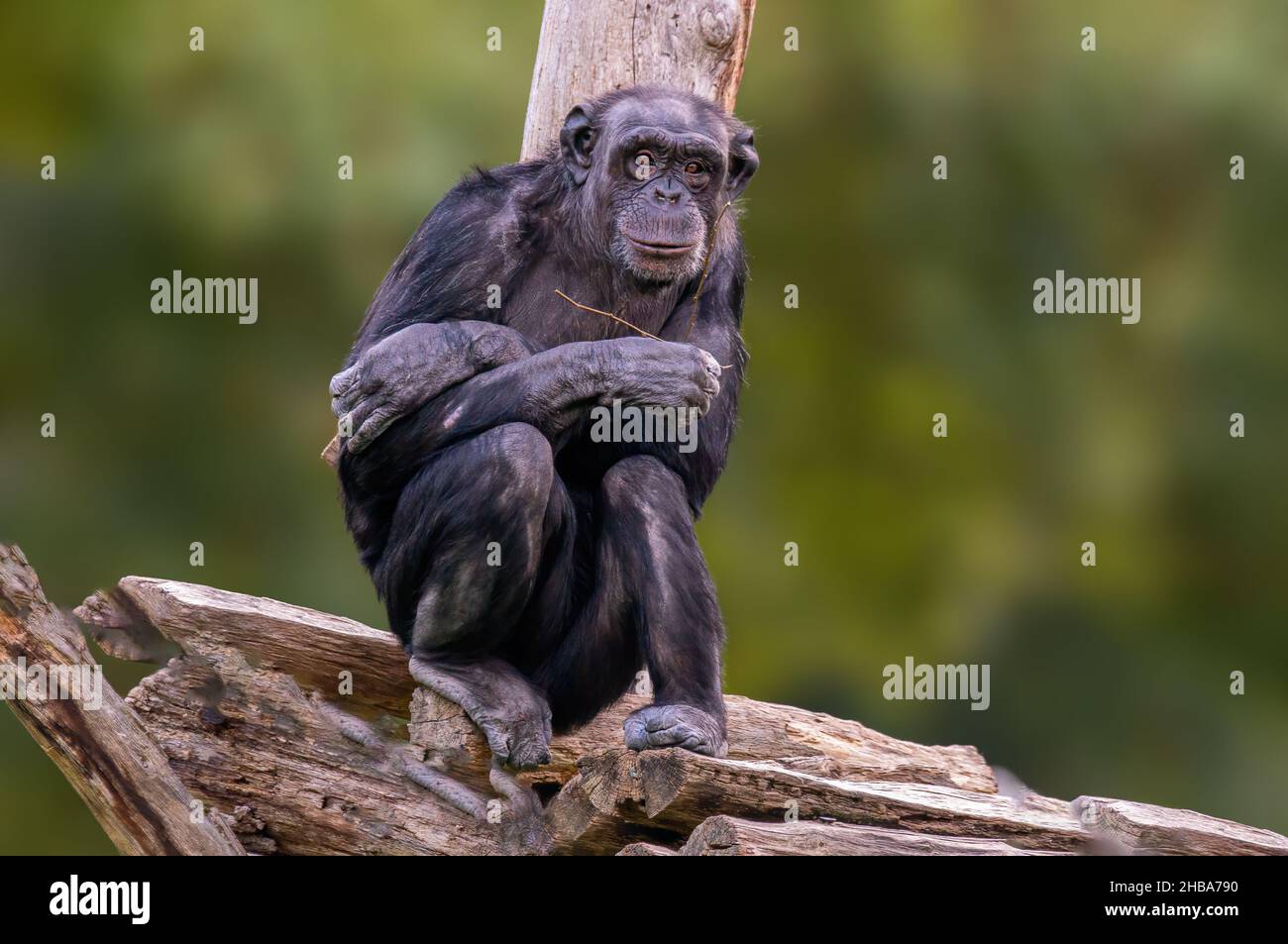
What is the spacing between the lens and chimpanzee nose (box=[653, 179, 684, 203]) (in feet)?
18.8

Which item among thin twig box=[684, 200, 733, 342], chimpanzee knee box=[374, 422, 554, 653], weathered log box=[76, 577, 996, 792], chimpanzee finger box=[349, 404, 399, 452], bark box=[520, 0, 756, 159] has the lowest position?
weathered log box=[76, 577, 996, 792]

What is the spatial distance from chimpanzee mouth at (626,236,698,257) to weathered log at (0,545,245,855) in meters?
2.44

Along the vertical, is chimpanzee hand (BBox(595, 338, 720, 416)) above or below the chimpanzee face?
below

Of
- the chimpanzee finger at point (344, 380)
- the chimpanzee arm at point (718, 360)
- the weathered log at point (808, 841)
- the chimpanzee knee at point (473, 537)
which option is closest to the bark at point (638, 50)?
the chimpanzee arm at point (718, 360)

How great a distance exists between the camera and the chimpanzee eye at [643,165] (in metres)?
5.77

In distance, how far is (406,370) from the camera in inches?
211

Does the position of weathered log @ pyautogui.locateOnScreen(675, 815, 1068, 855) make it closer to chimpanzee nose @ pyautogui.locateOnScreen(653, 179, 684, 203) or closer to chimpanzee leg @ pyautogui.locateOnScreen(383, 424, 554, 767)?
chimpanzee leg @ pyautogui.locateOnScreen(383, 424, 554, 767)

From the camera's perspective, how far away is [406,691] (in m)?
6.06

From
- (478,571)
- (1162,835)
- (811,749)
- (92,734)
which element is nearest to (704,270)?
(478,571)

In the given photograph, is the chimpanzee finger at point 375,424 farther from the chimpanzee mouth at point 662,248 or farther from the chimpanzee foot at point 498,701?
the chimpanzee mouth at point 662,248

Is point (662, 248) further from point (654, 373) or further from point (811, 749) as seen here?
point (811, 749)

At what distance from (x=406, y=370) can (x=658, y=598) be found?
120cm

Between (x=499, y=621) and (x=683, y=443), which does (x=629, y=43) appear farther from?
(x=499, y=621)

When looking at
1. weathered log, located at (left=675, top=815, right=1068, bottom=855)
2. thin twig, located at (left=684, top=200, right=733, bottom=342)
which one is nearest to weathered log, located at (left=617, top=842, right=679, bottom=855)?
weathered log, located at (left=675, top=815, right=1068, bottom=855)
